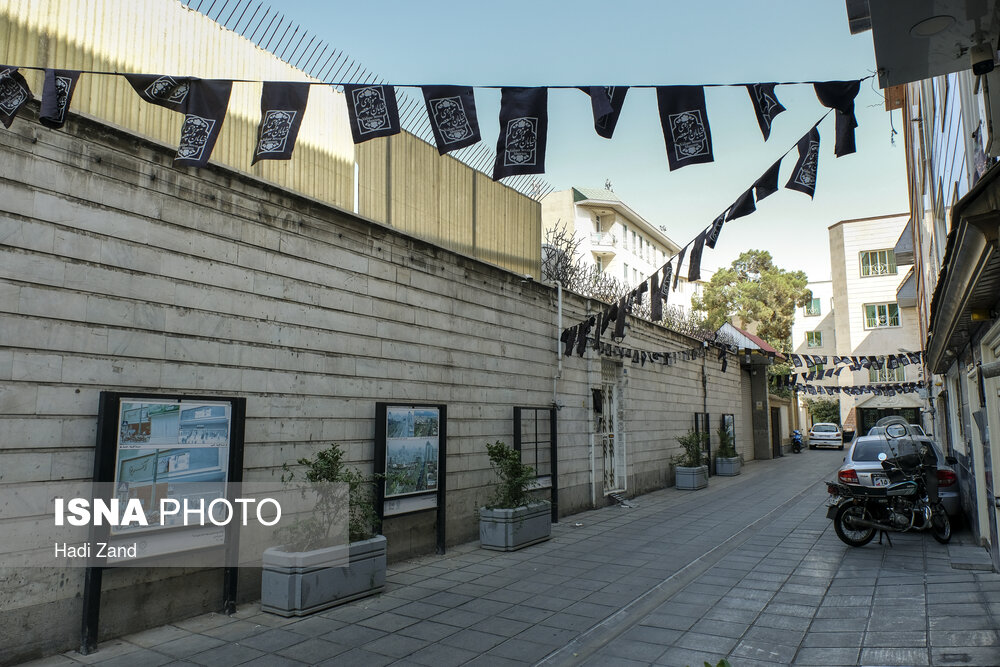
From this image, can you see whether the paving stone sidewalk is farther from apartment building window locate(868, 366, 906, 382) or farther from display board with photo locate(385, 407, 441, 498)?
apartment building window locate(868, 366, 906, 382)

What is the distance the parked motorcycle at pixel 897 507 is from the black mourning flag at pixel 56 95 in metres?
9.68

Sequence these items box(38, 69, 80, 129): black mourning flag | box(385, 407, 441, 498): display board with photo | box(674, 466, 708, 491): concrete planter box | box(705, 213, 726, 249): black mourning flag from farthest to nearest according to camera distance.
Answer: box(674, 466, 708, 491): concrete planter box, box(385, 407, 441, 498): display board with photo, box(705, 213, 726, 249): black mourning flag, box(38, 69, 80, 129): black mourning flag

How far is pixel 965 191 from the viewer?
5.96 metres

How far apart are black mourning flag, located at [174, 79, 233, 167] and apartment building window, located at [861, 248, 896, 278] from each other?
38.2 metres

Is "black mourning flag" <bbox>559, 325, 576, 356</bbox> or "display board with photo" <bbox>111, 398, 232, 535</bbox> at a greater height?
"black mourning flag" <bbox>559, 325, 576, 356</bbox>

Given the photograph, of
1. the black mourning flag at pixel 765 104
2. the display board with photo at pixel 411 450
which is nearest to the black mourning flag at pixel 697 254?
the black mourning flag at pixel 765 104

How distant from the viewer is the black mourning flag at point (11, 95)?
4.44 m

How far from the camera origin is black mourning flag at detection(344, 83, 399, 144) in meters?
5.25

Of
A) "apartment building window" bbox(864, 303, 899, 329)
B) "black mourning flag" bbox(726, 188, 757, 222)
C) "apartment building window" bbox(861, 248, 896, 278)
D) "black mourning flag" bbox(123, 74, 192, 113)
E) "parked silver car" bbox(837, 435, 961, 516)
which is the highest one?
"apartment building window" bbox(861, 248, 896, 278)

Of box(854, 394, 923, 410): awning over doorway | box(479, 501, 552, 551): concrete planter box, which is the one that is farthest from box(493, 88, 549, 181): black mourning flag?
box(854, 394, 923, 410): awning over doorway

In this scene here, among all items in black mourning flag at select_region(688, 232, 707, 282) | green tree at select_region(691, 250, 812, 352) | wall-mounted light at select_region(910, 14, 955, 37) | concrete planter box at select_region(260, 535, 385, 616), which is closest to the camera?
wall-mounted light at select_region(910, 14, 955, 37)

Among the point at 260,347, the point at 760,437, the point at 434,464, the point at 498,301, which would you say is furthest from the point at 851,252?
the point at 260,347

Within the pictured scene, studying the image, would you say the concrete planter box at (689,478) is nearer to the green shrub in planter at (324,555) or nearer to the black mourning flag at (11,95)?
the green shrub in planter at (324,555)

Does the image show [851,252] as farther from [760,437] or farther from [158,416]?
[158,416]
